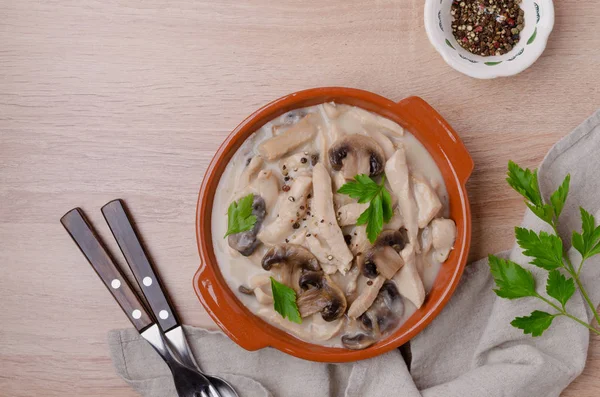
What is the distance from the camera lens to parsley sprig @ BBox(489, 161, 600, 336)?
2.23 meters

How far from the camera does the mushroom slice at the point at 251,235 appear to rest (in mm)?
2293

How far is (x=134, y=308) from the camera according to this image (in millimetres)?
2424

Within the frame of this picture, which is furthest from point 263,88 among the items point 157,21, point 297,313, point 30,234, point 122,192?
point 30,234

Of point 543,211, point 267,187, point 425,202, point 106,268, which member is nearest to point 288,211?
point 267,187

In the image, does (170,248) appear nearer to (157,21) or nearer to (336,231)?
(336,231)

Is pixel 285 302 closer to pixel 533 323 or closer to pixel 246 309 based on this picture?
pixel 246 309

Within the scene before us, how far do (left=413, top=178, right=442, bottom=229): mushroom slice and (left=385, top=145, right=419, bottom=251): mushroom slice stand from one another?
0.02 metres

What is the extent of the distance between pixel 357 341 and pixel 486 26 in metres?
1.22

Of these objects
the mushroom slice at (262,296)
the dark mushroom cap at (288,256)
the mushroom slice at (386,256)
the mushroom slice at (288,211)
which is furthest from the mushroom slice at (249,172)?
the mushroom slice at (386,256)

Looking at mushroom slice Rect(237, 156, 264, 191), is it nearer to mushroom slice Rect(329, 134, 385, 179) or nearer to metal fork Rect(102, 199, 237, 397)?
mushroom slice Rect(329, 134, 385, 179)

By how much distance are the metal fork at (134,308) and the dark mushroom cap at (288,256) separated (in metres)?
0.45

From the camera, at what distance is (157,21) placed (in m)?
2.51

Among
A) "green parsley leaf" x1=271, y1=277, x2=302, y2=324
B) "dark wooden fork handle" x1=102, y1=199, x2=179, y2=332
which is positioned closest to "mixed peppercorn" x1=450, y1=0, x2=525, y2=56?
"green parsley leaf" x1=271, y1=277, x2=302, y2=324

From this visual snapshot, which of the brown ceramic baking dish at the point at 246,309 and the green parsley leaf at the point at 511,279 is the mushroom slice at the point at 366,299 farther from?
the green parsley leaf at the point at 511,279
